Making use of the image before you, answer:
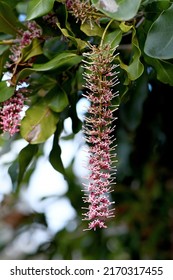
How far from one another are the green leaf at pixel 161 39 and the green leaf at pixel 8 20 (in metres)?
0.29

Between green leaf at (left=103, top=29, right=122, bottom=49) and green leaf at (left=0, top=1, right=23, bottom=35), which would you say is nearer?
green leaf at (left=103, top=29, right=122, bottom=49)

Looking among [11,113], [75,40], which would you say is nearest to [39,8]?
[75,40]

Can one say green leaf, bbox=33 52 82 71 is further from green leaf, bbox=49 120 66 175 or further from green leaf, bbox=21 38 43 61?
green leaf, bbox=49 120 66 175

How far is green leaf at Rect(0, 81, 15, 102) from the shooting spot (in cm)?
99

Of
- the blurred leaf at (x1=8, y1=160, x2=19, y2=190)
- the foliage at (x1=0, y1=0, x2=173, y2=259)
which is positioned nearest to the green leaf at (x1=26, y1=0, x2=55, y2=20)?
the foliage at (x1=0, y1=0, x2=173, y2=259)

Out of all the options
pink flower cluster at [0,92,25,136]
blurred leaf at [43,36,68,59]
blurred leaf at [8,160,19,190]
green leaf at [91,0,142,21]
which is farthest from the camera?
blurred leaf at [8,160,19,190]

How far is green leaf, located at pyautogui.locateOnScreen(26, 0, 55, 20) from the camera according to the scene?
93 centimetres

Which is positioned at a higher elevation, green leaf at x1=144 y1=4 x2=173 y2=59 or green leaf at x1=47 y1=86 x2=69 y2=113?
green leaf at x1=144 y1=4 x2=173 y2=59

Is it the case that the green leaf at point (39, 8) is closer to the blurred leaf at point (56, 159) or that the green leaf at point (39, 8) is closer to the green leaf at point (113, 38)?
the green leaf at point (113, 38)

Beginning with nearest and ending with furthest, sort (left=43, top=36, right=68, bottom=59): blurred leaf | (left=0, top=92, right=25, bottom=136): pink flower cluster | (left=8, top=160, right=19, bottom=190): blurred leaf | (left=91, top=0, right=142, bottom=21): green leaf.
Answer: (left=91, top=0, right=142, bottom=21): green leaf, (left=0, top=92, right=25, bottom=136): pink flower cluster, (left=43, top=36, right=68, bottom=59): blurred leaf, (left=8, top=160, right=19, bottom=190): blurred leaf

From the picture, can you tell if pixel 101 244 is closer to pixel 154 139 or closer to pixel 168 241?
pixel 168 241

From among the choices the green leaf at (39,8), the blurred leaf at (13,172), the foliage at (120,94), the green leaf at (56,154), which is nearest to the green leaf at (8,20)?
the foliage at (120,94)

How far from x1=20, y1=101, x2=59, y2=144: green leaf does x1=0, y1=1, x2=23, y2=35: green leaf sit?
15 cm

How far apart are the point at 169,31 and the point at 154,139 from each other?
865mm
